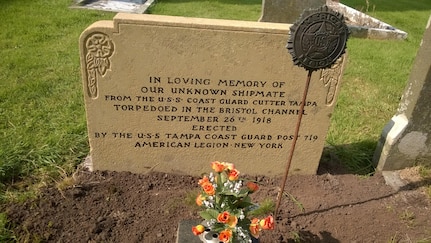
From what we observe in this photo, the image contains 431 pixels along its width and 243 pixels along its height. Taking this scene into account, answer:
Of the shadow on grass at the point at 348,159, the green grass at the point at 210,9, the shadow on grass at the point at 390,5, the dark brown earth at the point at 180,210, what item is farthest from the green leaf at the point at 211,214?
the shadow on grass at the point at 390,5

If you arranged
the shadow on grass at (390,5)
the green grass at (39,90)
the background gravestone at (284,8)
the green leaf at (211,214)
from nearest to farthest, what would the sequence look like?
1. the green leaf at (211,214)
2. the green grass at (39,90)
3. the background gravestone at (284,8)
4. the shadow on grass at (390,5)

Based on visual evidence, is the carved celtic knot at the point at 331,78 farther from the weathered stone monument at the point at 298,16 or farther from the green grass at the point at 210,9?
the green grass at the point at 210,9

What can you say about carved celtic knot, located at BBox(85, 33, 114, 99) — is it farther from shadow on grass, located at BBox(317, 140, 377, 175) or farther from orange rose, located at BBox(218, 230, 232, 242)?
shadow on grass, located at BBox(317, 140, 377, 175)

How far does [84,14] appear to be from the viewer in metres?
7.00

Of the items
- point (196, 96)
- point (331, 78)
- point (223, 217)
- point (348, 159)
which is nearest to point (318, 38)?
point (331, 78)

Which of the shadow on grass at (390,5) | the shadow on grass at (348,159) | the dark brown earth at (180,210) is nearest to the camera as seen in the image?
the dark brown earth at (180,210)

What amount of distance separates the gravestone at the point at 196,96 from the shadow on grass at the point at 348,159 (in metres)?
0.27

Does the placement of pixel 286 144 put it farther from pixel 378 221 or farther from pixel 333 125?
pixel 333 125

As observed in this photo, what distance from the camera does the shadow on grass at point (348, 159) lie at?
3.62m

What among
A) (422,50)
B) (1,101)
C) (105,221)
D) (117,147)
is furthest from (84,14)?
(422,50)

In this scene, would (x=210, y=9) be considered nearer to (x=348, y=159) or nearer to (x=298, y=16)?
(x=298, y=16)

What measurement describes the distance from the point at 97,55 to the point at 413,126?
2718mm

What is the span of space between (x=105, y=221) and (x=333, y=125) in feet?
8.97

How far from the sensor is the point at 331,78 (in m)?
3.04
